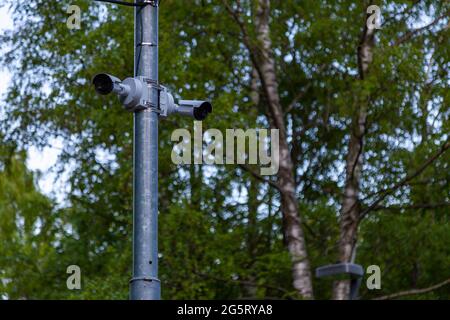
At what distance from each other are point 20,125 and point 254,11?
487cm

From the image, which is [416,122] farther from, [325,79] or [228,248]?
[228,248]

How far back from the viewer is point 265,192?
22.0 m

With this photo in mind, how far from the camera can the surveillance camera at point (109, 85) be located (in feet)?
27.0

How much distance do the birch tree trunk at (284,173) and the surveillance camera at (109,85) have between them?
34.6 feet

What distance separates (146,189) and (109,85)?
801 millimetres

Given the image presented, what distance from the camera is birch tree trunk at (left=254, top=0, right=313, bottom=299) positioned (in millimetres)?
19203

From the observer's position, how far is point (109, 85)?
8.29 metres

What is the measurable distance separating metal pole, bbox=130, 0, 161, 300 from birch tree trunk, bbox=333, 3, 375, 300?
34.8ft
